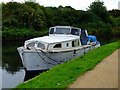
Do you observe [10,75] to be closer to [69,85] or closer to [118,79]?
[69,85]

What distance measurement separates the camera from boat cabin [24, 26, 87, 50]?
13.7m

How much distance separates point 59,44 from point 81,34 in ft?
15.3

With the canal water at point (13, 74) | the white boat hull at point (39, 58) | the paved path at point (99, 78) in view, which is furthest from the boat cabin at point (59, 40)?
the paved path at point (99, 78)

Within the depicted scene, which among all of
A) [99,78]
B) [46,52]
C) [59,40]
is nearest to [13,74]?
[46,52]

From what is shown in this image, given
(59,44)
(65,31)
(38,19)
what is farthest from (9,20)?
(59,44)

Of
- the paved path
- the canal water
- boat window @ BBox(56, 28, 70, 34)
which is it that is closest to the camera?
the paved path

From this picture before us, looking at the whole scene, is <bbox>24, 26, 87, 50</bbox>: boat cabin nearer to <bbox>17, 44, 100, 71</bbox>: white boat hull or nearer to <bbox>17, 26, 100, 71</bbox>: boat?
<bbox>17, 26, 100, 71</bbox>: boat

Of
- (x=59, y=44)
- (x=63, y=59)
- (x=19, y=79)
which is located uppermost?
(x=59, y=44)

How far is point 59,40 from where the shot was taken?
46.8ft

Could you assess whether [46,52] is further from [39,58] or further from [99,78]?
[99,78]

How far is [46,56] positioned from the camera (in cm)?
1334

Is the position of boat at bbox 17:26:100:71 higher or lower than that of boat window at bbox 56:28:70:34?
lower

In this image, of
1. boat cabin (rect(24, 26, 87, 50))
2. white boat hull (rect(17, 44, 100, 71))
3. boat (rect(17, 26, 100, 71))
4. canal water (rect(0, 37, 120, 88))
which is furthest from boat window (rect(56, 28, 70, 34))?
canal water (rect(0, 37, 120, 88))

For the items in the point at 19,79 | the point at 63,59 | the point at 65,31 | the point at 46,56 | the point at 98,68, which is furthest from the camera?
the point at 65,31
